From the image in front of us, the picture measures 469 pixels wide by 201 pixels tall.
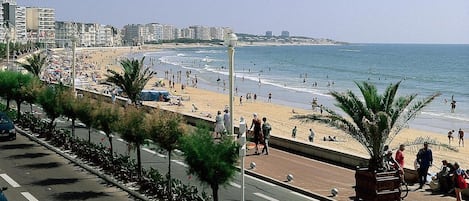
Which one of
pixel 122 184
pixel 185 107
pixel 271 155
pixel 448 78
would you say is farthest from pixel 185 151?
pixel 448 78

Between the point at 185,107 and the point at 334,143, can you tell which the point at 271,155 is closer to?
the point at 334,143

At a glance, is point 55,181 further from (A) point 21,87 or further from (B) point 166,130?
(A) point 21,87

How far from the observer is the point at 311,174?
56.4ft

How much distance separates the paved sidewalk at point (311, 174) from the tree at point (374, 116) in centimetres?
140

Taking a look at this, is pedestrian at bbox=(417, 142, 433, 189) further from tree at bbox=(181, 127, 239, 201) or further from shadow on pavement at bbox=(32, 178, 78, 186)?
shadow on pavement at bbox=(32, 178, 78, 186)

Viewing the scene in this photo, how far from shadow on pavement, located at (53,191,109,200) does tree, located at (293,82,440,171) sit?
5179mm

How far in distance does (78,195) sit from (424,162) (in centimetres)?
861

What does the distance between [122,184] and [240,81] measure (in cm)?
6753

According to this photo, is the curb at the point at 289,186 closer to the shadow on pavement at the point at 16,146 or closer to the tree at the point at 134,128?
the tree at the point at 134,128

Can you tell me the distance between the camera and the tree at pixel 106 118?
16.7 metres

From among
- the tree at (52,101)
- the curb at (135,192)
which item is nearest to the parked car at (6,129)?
the tree at (52,101)

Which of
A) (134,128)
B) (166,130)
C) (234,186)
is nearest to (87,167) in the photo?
(134,128)

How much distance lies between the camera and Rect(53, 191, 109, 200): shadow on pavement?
14.3 m

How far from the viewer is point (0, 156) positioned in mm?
19297
